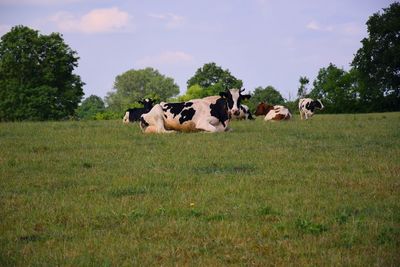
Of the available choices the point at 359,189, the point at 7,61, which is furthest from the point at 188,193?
the point at 7,61

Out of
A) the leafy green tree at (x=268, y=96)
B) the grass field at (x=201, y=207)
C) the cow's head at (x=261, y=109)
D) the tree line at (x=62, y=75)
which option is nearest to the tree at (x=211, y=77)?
the leafy green tree at (x=268, y=96)

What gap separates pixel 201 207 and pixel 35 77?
54.0 m

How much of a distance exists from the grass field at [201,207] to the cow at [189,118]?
6.12 m

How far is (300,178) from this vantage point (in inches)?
403

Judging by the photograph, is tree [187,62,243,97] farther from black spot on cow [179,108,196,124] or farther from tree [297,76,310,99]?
black spot on cow [179,108,196,124]

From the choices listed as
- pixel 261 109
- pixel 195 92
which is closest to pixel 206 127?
pixel 261 109

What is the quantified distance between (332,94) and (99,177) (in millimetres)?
74286

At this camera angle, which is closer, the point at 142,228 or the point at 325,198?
the point at 142,228

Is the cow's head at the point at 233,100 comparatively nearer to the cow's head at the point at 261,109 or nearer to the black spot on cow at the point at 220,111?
the black spot on cow at the point at 220,111

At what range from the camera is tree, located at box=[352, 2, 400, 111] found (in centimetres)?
6253

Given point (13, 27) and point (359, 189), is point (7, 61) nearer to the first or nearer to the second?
point (13, 27)

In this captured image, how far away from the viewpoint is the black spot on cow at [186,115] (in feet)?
68.5

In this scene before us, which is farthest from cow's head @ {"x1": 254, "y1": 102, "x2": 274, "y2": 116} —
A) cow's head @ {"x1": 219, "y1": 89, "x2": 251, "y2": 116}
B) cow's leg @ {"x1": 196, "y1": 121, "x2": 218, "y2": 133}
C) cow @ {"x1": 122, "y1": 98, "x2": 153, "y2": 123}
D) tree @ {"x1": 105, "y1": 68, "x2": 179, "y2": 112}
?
tree @ {"x1": 105, "y1": 68, "x2": 179, "y2": 112}

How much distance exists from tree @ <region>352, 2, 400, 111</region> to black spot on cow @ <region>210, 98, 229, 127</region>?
43.7 meters
